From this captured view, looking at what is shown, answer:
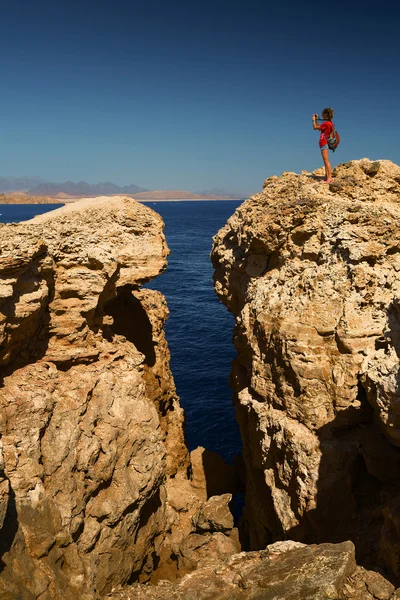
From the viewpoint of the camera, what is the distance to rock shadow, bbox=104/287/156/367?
28.7 m

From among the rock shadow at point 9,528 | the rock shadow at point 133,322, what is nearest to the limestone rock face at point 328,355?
the rock shadow at point 133,322

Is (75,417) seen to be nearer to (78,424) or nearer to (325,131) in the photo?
(78,424)

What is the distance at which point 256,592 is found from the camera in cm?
1302

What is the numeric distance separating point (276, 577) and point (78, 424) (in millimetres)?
8757

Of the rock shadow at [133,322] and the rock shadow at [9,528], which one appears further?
the rock shadow at [133,322]

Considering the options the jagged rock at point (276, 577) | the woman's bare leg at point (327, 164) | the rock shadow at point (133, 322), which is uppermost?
the woman's bare leg at point (327, 164)

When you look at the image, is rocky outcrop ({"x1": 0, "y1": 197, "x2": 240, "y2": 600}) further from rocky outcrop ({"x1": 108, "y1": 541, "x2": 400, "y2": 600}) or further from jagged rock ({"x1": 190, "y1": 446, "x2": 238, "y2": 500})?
jagged rock ({"x1": 190, "y1": 446, "x2": 238, "y2": 500})

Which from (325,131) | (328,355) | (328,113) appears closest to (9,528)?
(328,355)

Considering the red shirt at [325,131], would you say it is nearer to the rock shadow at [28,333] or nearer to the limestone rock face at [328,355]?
the limestone rock face at [328,355]

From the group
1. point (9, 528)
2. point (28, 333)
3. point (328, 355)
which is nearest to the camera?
point (9, 528)

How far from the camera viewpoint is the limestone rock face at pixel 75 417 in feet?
49.9

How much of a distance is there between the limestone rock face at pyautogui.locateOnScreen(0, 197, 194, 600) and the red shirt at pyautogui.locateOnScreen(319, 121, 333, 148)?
9052 mm

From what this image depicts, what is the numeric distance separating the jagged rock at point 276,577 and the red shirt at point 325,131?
16.9 metres

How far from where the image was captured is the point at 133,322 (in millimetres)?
29594
